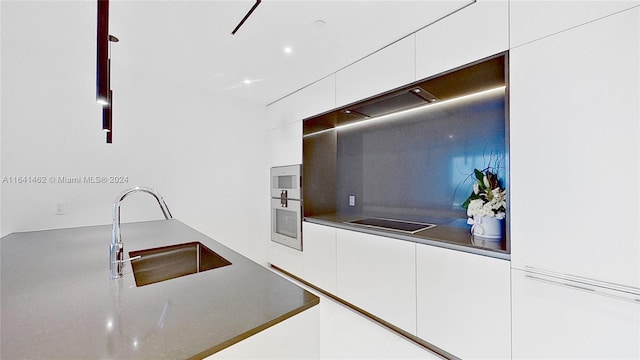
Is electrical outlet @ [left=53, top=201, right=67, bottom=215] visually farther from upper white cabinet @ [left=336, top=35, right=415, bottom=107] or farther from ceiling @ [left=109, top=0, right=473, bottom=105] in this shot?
upper white cabinet @ [left=336, top=35, right=415, bottom=107]

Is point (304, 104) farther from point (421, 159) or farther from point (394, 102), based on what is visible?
point (421, 159)

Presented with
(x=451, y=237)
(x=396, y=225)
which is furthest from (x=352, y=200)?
(x=451, y=237)

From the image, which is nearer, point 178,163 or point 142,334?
point 142,334

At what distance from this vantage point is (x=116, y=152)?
257 cm

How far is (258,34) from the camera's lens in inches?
75.7

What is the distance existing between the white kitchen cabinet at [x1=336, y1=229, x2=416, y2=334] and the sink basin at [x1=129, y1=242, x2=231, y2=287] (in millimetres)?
1215

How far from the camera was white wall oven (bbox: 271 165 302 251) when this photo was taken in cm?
296
